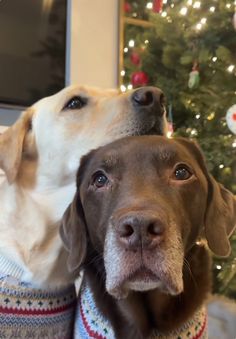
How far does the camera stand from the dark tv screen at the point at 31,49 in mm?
2752

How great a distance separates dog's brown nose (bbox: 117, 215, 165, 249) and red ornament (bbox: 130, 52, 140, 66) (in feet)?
7.36

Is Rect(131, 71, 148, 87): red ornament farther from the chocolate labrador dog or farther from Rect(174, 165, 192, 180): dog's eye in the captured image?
Rect(174, 165, 192, 180): dog's eye

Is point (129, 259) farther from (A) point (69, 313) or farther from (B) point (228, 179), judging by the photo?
(B) point (228, 179)

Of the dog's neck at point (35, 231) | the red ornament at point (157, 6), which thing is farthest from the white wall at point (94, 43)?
the dog's neck at point (35, 231)

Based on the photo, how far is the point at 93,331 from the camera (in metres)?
1.22

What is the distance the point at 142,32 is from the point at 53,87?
0.75m

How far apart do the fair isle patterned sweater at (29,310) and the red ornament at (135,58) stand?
195 centimetres

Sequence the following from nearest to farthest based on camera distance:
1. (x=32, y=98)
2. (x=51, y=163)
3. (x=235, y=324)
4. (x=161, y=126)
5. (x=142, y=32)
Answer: (x=161, y=126), (x=51, y=163), (x=235, y=324), (x=32, y=98), (x=142, y=32)

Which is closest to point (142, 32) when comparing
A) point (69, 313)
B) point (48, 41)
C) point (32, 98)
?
point (48, 41)

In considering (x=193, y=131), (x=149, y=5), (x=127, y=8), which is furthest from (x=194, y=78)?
(x=127, y=8)

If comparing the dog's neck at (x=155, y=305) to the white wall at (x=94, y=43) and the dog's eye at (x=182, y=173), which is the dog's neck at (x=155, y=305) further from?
the white wall at (x=94, y=43)

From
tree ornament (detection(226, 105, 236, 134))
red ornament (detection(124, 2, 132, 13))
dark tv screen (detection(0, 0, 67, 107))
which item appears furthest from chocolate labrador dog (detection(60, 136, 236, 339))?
red ornament (detection(124, 2, 132, 13))

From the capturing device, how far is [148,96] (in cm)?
139

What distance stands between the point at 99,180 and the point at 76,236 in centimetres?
16
